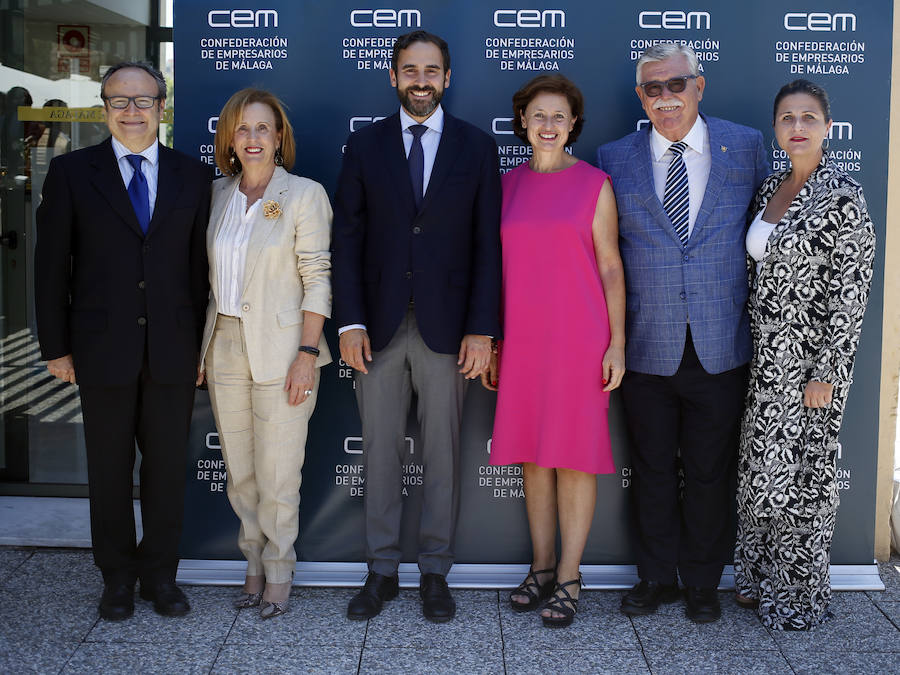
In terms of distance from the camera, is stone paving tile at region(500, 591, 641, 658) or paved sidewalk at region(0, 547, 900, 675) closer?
paved sidewalk at region(0, 547, 900, 675)

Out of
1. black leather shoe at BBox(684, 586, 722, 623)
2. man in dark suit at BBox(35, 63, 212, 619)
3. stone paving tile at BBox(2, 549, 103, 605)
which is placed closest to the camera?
man in dark suit at BBox(35, 63, 212, 619)

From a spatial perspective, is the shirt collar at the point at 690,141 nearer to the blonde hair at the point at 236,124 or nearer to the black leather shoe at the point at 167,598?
the blonde hair at the point at 236,124

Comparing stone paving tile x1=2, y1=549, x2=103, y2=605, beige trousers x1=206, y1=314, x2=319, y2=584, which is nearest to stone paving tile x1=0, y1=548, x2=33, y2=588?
stone paving tile x1=2, y1=549, x2=103, y2=605

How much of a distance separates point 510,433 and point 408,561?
889 millimetres

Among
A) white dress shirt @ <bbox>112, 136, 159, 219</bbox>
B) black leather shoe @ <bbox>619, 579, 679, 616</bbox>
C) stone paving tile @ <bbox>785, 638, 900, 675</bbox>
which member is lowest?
stone paving tile @ <bbox>785, 638, 900, 675</bbox>

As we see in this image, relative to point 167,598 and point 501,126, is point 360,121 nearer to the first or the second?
point 501,126

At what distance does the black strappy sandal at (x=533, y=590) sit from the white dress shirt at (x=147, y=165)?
6.96 feet

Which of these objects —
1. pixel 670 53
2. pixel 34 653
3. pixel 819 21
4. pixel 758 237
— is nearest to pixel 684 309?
pixel 758 237

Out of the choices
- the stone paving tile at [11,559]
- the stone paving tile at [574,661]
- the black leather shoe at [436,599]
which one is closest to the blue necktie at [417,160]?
the black leather shoe at [436,599]

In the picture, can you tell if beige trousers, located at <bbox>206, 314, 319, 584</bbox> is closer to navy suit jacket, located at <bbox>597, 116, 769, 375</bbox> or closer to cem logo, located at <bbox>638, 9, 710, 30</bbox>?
navy suit jacket, located at <bbox>597, 116, 769, 375</bbox>

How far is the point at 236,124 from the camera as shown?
3.37 m

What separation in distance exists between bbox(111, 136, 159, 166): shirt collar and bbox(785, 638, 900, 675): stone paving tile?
10.0 feet

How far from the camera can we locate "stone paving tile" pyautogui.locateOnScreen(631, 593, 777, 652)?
10.9ft

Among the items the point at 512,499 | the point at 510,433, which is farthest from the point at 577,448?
the point at 512,499
